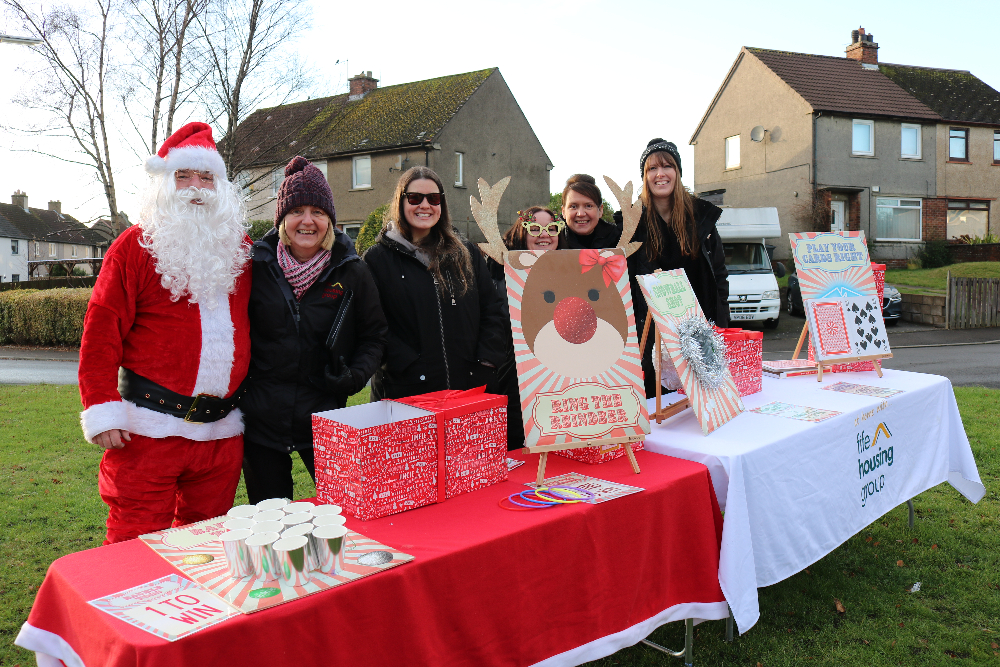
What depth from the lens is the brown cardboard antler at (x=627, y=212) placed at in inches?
102

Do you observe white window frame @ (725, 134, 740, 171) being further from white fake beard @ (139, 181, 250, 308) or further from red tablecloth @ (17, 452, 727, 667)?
white fake beard @ (139, 181, 250, 308)

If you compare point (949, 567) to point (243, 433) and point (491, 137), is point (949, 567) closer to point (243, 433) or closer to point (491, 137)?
point (243, 433)

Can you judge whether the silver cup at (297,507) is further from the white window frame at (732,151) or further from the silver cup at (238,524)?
the white window frame at (732,151)

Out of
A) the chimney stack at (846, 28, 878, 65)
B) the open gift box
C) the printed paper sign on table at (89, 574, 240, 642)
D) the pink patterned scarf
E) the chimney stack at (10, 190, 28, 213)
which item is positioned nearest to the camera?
the printed paper sign on table at (89, 574, 240, 642)

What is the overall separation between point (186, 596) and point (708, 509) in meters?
1.66

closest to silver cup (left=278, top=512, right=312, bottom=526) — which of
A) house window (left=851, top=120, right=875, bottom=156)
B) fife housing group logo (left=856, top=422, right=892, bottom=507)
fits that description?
fife housing group logo (left=856, top=422, right=892, bottom=507)

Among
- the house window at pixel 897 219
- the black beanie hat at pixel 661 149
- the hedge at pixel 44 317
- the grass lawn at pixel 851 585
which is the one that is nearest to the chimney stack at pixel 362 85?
the hedge at pixel 44 317

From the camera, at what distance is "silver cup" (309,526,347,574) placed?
1.54 metres

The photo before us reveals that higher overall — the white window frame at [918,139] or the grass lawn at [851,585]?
the white window frame at [918,139]

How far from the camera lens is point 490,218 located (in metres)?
2.49

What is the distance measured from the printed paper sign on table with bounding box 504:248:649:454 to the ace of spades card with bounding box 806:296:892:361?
5.64 feet

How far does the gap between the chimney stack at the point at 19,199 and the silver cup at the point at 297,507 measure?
63090 millimetres

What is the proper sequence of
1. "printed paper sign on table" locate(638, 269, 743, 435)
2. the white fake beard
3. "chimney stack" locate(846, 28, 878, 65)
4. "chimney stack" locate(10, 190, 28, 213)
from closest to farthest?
the white fake beard < "printed paper sign on table" locate(638, 269, 743, 435) < "chimney stack" locate(846, 28, 878, 65) < "chimney stack" locate(10, 190, 28, 213)

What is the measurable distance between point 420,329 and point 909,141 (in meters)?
24.3
